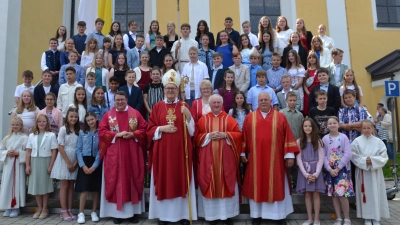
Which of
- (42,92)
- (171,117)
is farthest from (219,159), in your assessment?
(42,92)

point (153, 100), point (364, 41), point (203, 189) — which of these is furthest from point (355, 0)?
point (203, 189)

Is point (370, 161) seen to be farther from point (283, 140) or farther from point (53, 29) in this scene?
point (53, 29)

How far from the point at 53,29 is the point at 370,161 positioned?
12706 mm

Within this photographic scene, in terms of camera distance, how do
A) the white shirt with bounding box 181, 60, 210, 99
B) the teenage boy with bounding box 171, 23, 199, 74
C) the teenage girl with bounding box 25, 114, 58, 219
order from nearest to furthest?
the teenage girl with bounding box 25, 114, 58, 219
the white shirt with bounding box 181, 60, 210, 99
the teenage boy with bounding box 171, 23, 199, 74

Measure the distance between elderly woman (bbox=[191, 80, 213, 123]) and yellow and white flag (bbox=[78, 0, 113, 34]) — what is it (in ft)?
22.2

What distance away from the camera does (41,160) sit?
639 centimetres

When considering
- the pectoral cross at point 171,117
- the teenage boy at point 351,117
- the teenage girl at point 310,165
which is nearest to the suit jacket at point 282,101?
the teenage boy at point 351,117

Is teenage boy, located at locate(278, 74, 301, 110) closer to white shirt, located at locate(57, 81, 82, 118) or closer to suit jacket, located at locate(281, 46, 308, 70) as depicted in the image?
suit jacket, located at locate(281, 46, 308, 70)

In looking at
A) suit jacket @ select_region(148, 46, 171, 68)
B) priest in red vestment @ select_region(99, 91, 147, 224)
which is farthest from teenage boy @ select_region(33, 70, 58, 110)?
priest in red vestment @ select_region(99, 91, 147, 224)

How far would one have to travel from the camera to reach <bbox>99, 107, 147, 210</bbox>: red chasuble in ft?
19.5

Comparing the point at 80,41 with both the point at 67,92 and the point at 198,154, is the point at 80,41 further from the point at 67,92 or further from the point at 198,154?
the point at 198,154

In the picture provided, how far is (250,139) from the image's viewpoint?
596 cm

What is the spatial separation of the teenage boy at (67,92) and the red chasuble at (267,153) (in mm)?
3471

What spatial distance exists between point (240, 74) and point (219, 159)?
2542 millimetres
